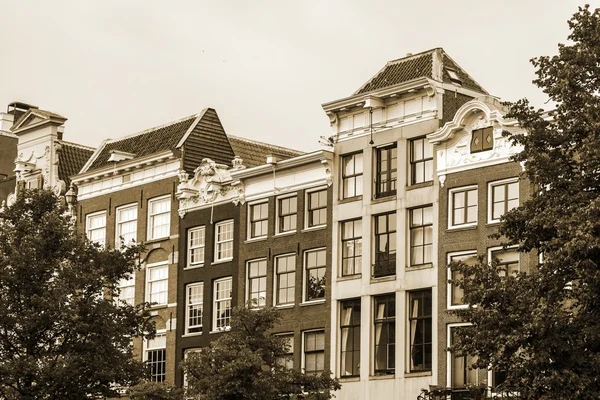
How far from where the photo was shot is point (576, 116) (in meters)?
31.7

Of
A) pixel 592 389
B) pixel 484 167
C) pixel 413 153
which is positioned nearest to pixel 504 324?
pixel 592 389

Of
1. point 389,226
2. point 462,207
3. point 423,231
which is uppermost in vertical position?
point 462,207

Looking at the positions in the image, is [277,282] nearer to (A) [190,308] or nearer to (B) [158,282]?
(A) [190,308]

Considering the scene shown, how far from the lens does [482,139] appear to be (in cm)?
4556

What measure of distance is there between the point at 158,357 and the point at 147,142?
10.9 meters

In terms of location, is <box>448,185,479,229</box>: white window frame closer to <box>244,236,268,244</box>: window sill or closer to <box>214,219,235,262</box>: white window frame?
<box>244,236,268,244</box>: window sill

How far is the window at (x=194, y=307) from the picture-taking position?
182 feet

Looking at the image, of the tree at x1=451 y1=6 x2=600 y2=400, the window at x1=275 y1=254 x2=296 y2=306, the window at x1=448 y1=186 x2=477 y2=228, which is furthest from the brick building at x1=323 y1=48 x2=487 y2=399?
the tree at x1=451 y1=6 x2=600 y2=400

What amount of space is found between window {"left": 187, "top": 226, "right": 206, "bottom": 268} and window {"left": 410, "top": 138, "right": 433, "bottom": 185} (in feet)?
38.2

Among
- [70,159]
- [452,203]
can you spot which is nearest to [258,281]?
[452,203]

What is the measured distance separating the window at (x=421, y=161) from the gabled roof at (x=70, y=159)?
2317 cm

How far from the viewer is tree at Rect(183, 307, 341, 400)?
4197 cm

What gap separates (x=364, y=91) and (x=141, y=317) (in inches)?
485

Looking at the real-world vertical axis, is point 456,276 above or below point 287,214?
below
